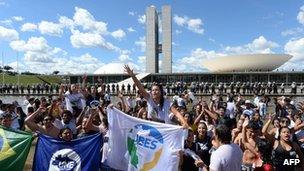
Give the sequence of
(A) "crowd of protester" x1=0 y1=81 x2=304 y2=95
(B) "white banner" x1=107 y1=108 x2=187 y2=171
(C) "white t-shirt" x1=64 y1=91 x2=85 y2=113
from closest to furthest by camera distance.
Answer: (B) "white banner" x1=107 y1=108 x2=187 y2=171, (C) "white t-shirt" x1=64 y1=91 x2=85 y2=113, (A) "crowd of protester" x1=0 y1=81 x2=304 y2=95

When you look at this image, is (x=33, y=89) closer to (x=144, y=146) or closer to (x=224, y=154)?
(x=144, y=146)

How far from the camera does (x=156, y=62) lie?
113062 millimetres

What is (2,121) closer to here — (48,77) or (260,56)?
(260,56)

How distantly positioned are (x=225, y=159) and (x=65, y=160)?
11.5ft

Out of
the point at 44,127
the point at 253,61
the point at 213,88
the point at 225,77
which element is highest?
the point at 253,61

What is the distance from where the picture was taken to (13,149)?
768cm

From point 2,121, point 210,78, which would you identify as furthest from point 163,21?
point 2,121

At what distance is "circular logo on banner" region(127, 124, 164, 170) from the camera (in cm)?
679

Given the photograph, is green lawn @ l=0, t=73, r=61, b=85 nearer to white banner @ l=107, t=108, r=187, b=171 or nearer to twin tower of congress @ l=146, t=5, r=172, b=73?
twin tower of congress @ l=146, t=5, r=172, b=73

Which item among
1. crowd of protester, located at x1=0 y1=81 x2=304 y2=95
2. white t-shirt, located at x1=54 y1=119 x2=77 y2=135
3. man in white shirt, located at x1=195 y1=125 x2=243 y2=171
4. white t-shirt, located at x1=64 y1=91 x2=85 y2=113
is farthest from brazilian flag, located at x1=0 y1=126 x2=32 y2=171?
crowd of protester, located at x1=0 y1=81 x2=304 y2=95

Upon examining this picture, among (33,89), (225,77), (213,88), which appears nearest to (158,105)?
(213,88)

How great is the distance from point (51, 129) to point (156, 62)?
345 ft

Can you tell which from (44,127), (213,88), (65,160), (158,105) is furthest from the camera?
(213,88)

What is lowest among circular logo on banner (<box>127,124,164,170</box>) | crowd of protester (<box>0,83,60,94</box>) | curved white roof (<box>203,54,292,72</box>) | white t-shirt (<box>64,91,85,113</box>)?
crowd of protester (<box>0,83,60,94</box>)
